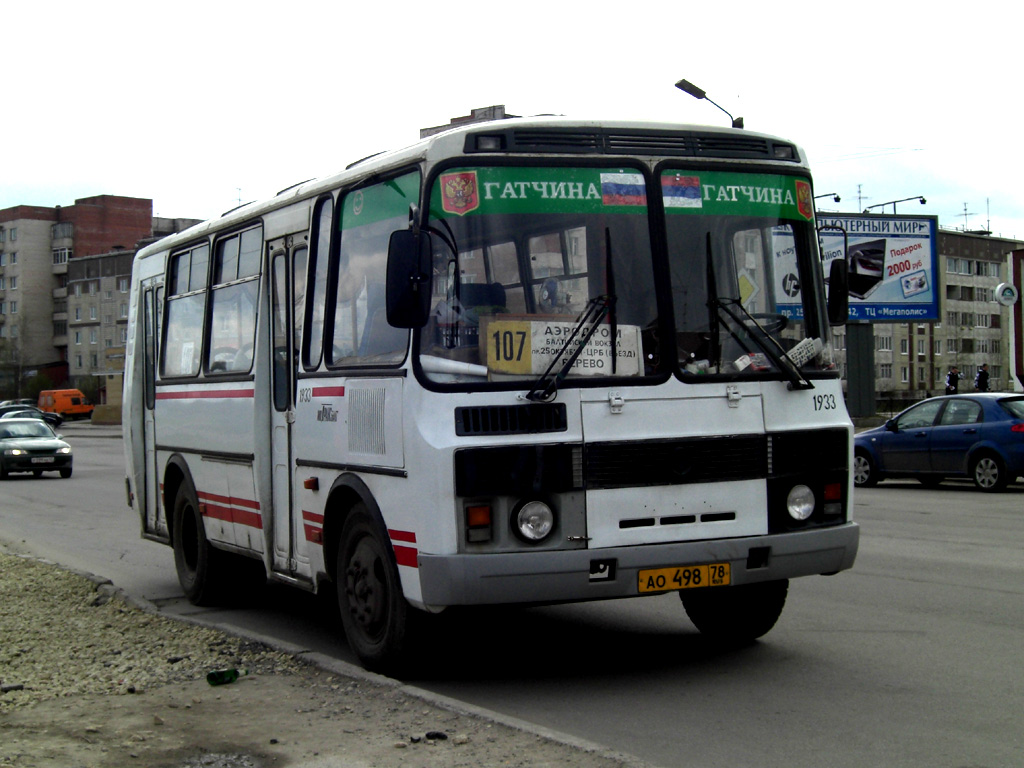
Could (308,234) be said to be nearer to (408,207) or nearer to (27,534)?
(408,207)

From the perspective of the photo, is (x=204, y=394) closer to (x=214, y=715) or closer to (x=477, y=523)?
(x=214, y=715)

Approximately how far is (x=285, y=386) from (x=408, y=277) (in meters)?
2.46

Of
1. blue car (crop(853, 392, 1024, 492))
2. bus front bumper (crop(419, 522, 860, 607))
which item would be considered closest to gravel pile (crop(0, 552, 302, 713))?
bus front bumper (crop(419, 522, 860, 607))

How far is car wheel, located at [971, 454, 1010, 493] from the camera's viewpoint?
63.1 feet

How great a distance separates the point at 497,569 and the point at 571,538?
420 millimetres

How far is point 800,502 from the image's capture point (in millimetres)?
7004

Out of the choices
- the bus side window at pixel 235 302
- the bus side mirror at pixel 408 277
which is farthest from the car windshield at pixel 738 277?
the bus side window at pixel 235 302

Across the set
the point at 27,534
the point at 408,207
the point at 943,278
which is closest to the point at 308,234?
the point at 408,207

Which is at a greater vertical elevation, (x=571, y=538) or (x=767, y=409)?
(x=767, y=409)

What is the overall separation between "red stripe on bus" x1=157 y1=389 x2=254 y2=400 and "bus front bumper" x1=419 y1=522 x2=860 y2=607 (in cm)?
318

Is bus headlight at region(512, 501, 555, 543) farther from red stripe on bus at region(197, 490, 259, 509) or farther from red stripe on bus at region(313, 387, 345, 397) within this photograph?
red stripe on bus at region(197, 490, 259, 509)

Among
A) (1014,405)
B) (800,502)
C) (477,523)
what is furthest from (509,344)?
(1014,405)

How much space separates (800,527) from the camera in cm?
701

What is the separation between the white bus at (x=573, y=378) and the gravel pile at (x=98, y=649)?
0.88m
